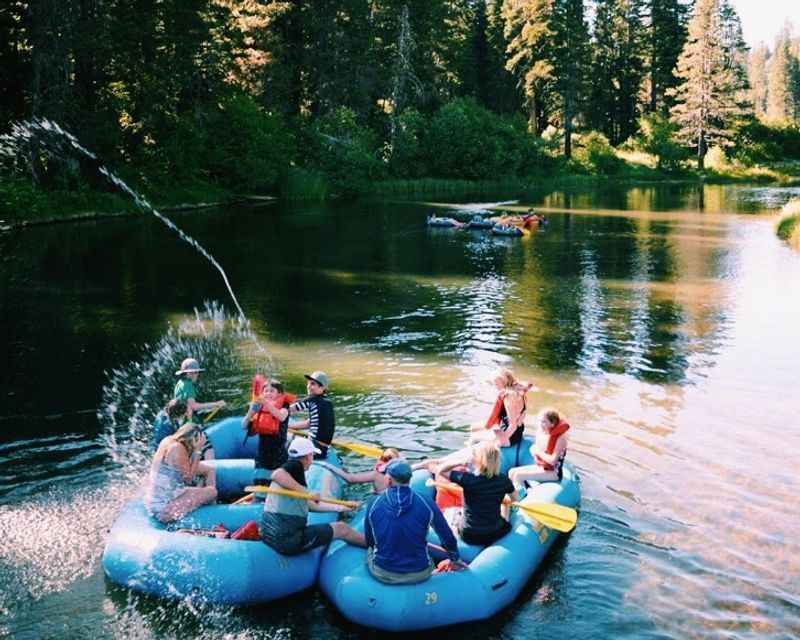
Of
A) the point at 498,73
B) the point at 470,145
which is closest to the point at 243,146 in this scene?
the point at 470,145

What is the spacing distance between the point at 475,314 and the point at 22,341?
10.3m

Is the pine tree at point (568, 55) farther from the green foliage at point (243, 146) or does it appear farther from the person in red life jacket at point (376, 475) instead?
the person in red life jacket at point (376, 475)

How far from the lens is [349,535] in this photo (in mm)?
8172

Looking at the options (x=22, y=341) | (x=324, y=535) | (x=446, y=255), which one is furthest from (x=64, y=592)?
(x=446, y=255)

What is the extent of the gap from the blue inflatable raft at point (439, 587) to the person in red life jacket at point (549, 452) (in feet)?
3.91

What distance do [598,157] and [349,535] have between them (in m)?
71.6

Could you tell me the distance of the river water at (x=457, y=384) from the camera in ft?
26.5

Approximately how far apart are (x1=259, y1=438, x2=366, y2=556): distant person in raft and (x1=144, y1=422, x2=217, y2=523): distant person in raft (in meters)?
1.01

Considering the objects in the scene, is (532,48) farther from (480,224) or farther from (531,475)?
(531,475)

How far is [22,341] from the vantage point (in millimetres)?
17578

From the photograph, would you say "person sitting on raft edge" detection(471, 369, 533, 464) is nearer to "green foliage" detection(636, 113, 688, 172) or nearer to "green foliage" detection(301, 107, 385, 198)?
"green foliage" detection(301, 107, 385, 198)

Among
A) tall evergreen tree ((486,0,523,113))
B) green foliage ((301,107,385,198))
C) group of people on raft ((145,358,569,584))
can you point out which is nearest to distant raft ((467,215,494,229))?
green foliage ((301,107,385,198))

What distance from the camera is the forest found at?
3981cm

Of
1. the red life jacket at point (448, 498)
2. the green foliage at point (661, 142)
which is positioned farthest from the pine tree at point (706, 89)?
the red life jacket at point (448, 498)
